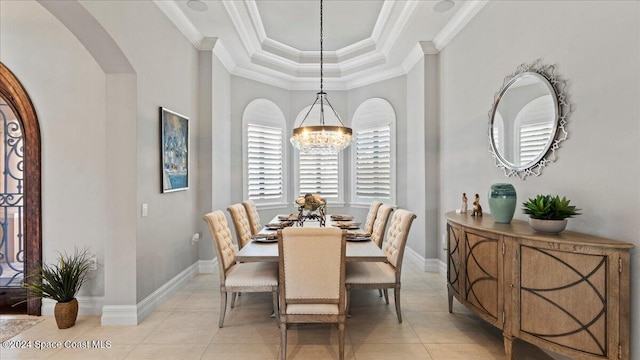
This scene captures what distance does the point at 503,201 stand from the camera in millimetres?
2643

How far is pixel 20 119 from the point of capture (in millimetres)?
3242

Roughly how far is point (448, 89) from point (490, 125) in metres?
1.27

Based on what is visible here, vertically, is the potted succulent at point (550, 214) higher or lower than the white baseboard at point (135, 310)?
higher

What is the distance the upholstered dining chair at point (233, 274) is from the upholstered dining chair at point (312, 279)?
532 mm

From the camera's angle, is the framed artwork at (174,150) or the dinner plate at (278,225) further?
the dinner plate at (278,225)

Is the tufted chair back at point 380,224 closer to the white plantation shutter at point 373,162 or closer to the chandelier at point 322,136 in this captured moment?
the chandelier at point 322,136

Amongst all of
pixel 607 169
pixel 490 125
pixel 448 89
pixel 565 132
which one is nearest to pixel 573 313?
pixel 607 169

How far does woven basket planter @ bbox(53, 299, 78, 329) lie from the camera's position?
2980 millimetres

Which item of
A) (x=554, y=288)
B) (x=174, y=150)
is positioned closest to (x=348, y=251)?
(x=554, y=288)

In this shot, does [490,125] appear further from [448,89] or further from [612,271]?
[612,271]

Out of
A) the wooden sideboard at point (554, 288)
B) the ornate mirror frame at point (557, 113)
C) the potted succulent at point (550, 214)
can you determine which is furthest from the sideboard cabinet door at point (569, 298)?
the ornate mirror frame at point (557, 113)

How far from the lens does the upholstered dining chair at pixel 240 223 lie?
3.75m

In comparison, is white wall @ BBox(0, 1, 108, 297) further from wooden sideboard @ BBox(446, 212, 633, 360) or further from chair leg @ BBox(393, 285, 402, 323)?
wooden sideboard @ BBox(446, 212, 633, 360)

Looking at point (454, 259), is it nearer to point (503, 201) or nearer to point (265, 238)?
point (503, 201)
